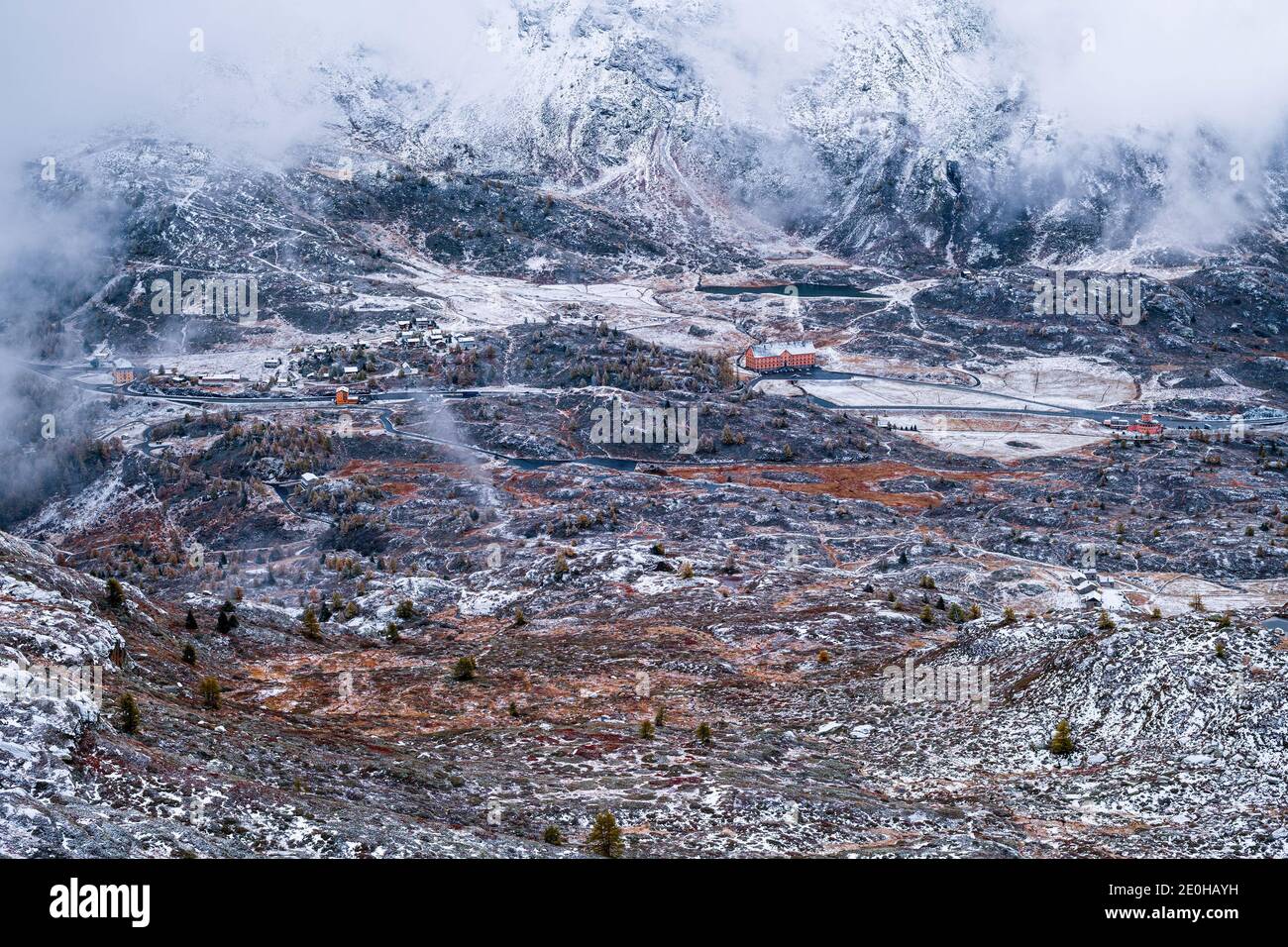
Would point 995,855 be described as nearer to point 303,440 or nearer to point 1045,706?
point 1045,706

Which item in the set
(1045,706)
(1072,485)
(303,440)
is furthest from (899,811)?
(303,440)

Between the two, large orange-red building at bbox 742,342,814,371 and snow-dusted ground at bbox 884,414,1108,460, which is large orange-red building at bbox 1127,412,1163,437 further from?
large orange-red building at bbox 742,342,814,371

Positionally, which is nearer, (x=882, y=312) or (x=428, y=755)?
(x=428, y=755)

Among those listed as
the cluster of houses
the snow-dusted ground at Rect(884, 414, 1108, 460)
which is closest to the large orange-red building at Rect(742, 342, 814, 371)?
the snow-dusted ground at Rect(884, 414, 1108, 460)

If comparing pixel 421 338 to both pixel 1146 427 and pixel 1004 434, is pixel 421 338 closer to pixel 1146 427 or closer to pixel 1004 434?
pixel 1004 434

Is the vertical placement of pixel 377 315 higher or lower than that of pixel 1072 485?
higher

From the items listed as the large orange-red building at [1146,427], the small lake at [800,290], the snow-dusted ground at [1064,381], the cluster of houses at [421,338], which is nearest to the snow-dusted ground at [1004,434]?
the large orange-red building at [1146,427]

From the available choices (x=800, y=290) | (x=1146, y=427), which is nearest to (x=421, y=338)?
(x=800, y=290)
